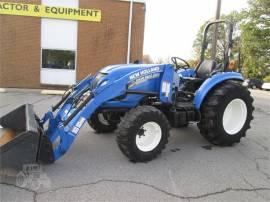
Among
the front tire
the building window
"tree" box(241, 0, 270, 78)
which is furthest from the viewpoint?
"tree" box(241, 0, 270, 78)

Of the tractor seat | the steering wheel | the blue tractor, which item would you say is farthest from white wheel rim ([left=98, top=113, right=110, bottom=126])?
the tractor seat

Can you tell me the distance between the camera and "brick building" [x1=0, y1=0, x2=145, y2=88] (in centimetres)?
1278

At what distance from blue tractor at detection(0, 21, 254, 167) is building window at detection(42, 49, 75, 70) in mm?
8076

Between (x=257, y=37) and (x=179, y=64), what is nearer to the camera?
(x=179, y=64)

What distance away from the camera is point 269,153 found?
5207 mm

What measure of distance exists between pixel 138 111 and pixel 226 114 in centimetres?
207

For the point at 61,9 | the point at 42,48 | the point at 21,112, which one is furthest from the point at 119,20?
the point at 21,112

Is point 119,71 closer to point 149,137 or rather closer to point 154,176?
point 149,137

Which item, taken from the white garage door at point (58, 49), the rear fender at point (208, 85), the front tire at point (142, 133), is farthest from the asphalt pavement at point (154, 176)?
the white garage door at point (58, 49)

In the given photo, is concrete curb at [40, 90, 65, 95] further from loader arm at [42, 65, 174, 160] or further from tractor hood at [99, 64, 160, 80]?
tractor hood at [99, 64, 160, 80]

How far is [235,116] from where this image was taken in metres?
5.57

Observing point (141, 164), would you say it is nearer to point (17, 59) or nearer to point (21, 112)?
point (21, 112)

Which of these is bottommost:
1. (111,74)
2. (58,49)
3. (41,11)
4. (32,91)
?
(32,91)

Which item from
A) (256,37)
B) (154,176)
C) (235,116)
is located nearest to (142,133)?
(154,176)
